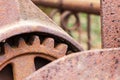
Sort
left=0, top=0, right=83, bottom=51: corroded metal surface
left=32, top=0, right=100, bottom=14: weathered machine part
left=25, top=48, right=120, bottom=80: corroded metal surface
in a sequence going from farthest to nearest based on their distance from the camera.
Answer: left=32, top=0, right=100, bottom=14: weathered machine part
left=0, top=0, right=83, bottom=51: corroded metal surface
left=25, top=48, right=120, bottom=80: corroded metal surface

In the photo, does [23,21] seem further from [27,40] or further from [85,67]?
[85,67]

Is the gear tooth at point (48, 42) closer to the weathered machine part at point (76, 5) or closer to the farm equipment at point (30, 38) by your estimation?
the farm equipment at point (30, 38)

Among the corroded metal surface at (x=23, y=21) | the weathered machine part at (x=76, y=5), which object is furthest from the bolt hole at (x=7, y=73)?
the weathered machine part at (x=76, y=5)

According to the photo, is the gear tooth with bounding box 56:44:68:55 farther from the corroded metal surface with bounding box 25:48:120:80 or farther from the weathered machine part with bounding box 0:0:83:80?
the corroded metal surface with bounding box 25:48:120:80

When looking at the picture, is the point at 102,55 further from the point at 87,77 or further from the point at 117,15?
the point at 117,15

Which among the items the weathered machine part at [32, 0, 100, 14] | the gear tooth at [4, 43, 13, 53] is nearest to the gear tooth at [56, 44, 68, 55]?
the gear tooth at [4, 43, 13, 53]

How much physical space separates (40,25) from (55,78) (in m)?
0.23

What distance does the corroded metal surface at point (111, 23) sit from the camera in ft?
3.19

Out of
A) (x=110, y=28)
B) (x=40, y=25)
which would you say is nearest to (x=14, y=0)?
(x=40, y=25)

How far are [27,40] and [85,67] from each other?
233 millimetres

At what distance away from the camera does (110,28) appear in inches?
38.7

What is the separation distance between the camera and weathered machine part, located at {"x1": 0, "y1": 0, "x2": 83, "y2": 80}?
0.97 meters

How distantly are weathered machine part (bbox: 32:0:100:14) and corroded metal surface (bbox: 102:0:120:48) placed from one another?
1.13m

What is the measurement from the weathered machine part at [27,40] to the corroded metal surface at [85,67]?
7.2 inches
